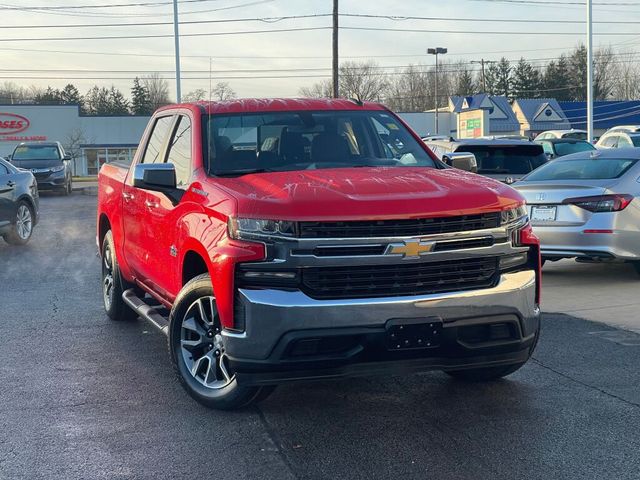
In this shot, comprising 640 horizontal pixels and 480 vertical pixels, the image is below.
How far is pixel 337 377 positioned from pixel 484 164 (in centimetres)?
846

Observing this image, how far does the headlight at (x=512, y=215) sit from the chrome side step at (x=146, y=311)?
224 cm

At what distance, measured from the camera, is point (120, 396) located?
5.50 metres

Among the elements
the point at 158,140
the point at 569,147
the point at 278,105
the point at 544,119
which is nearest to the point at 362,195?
the point at 278,105

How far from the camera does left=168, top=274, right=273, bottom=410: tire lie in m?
4.89

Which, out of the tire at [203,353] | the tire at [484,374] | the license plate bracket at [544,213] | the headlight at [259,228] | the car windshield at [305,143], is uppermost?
the car windshield at [305,143]

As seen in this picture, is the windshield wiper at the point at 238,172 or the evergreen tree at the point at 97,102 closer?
the windshield wiper at the point at 238,172

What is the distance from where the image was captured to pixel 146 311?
249 inches

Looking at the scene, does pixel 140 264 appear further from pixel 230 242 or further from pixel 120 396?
pixel 230 242

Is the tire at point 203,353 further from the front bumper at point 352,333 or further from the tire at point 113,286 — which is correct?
the tire at point 113,286

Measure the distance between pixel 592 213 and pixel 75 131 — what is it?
2290 inches

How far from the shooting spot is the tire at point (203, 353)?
16.1ft

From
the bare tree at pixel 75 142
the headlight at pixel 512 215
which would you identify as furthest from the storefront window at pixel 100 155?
the headlight at pixel 512 215

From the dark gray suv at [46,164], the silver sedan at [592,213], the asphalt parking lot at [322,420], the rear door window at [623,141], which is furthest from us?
the dark gray suv at [46,164]

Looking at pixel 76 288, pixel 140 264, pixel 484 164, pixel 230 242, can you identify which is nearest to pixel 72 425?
pixel 230 242
